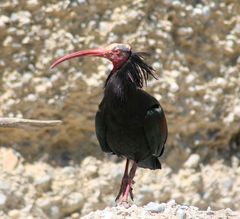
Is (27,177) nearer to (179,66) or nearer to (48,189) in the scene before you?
(48,189)

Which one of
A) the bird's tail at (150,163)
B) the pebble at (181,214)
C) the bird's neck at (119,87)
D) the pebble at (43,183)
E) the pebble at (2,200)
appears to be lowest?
the pebble at (181,214)

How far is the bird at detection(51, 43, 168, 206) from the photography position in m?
5.62

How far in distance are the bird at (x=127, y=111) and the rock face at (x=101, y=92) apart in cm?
229

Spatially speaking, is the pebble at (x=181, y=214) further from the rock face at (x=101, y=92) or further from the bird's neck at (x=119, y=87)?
the rock face at (x=101, y=92)

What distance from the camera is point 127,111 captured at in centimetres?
562

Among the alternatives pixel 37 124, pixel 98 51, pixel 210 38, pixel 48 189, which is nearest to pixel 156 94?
pixel 210 38

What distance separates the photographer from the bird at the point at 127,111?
5.62 meters

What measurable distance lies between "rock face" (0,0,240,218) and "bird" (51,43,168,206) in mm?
2290

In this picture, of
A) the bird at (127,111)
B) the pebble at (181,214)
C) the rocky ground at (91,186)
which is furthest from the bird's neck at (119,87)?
the rocky ground at (91,186)

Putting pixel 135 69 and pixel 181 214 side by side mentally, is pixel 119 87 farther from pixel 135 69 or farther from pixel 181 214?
pixel 181 214

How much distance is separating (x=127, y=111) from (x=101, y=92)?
2.78 metres

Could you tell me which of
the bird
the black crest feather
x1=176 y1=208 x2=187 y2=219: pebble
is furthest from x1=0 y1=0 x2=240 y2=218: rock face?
x1=176 y1=208 x2=187 y2=219: pebble

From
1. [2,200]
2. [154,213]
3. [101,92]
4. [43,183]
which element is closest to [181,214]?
[154,213]

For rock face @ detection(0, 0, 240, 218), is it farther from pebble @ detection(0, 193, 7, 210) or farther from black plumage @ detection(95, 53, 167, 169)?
black plumage @ detection(95, 53, 167, 169)
